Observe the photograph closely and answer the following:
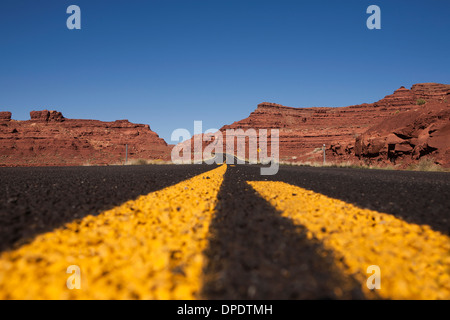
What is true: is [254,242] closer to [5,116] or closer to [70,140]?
[70,140]

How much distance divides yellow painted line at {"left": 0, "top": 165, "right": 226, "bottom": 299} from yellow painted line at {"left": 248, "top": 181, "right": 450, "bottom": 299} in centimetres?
95

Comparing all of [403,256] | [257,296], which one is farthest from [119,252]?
[403,256]

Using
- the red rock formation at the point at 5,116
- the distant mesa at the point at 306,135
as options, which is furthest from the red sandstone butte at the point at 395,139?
the red rock formation at the point at 5,116

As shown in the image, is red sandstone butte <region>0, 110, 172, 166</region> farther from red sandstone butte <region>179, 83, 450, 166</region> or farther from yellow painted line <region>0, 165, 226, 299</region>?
yellow painted line <region>0, 165, 226, 299</region>

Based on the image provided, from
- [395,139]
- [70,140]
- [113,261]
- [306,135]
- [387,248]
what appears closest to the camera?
[113,261]

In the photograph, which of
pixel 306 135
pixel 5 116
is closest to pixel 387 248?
pixel 306 135

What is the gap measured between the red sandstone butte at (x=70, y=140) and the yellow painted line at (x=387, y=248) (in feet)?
159

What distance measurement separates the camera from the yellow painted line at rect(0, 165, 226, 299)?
1.29m

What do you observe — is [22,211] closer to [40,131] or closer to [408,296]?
[408,296]

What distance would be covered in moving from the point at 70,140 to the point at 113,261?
7628 cm

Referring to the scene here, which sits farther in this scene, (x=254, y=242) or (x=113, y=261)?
(x=254, y=242)

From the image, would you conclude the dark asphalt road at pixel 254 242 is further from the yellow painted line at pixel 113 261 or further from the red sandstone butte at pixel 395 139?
the red sandstone butte at pixel 395 139

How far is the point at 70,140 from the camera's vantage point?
219ft
